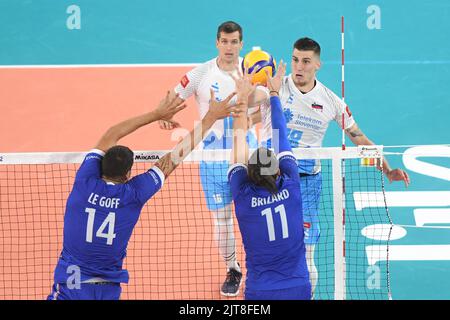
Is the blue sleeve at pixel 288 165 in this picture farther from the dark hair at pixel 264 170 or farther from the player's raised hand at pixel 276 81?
the player's raised hand at pixel 276 81

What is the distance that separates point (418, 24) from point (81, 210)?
1035 centimetres

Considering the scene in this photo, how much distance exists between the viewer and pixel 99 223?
8.32 metres

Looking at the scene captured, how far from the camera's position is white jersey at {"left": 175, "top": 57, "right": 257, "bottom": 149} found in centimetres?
1113

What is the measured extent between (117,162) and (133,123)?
77cm

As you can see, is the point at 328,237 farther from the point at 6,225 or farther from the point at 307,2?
the point at 307,2

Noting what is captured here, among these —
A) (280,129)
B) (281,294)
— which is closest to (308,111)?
(280,129)

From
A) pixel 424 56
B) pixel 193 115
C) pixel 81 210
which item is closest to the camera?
pixel 81 210

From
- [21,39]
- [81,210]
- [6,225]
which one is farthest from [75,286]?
[21,39]

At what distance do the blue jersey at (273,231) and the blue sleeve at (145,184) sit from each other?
795 millimetres

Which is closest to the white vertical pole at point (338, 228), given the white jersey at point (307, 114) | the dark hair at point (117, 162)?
the white jersey at point (307, 114)

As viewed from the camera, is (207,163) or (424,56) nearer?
(207,163)

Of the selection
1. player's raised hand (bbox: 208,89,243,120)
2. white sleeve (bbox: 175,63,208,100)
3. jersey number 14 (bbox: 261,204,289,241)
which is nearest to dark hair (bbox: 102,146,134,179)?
player's raised hand (bbox: 208,89,243,120)

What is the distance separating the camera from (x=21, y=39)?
16828mm

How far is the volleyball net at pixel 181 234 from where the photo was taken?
1022 cm
